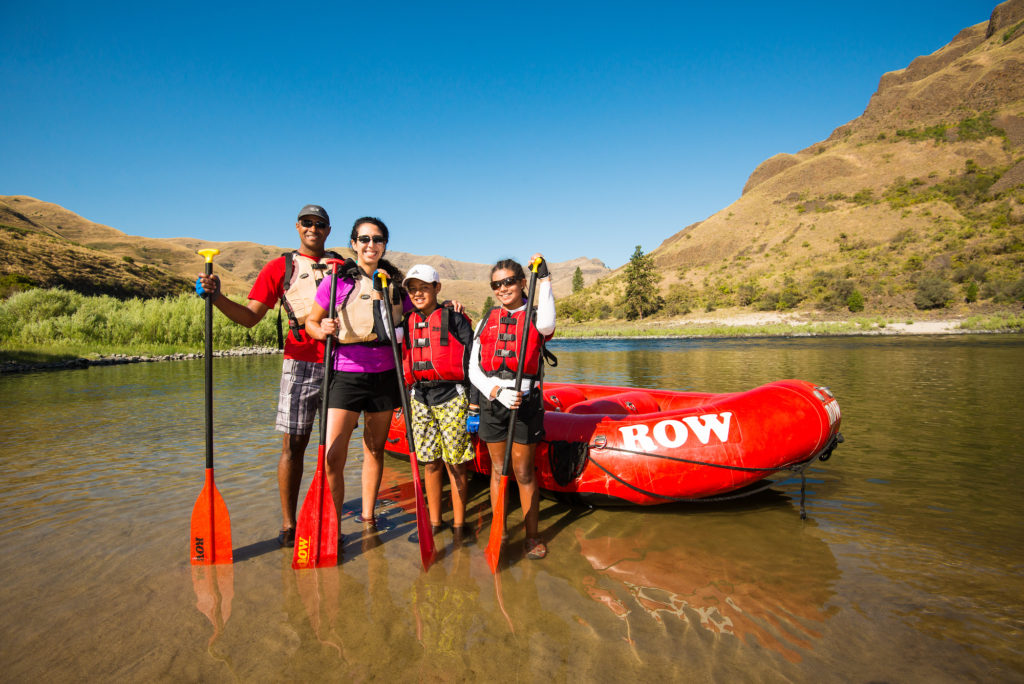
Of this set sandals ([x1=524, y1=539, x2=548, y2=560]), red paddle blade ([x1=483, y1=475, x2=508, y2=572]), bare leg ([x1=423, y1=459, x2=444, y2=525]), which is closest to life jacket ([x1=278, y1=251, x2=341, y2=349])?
bare leg ([x1=423, y1=459, x2=444, y2=525])

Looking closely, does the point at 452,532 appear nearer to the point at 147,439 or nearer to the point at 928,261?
the point at 147,439

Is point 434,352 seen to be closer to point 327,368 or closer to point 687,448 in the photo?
point 327,368

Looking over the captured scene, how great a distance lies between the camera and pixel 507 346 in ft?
12.1

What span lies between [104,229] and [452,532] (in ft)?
568

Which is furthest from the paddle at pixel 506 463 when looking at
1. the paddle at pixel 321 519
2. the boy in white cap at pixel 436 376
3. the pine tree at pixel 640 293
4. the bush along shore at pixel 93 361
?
the pine tree at pixel 640 293

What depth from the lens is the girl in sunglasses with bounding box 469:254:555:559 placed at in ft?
11.8

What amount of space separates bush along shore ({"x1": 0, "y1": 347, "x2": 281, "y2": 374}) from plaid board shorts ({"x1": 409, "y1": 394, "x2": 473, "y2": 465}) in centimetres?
2053

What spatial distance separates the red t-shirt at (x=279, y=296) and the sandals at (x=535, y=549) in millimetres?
2097

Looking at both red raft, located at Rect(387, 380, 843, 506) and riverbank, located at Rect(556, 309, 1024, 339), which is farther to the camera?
riverbank, located at Rect(556, 309, 1024, 339)

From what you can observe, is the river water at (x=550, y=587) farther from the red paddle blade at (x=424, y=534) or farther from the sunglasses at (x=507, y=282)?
the sunglasses at (x=507, y=282)

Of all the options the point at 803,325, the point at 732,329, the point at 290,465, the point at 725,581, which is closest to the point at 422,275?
the point at 290,465

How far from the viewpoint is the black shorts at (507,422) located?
3645 millimetres

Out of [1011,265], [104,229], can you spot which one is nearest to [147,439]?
[1011,265]

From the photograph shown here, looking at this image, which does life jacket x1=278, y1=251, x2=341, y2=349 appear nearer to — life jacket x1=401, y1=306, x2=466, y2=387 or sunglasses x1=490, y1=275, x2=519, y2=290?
life jacket x1=401, y1=306, x2=466, y2=387
